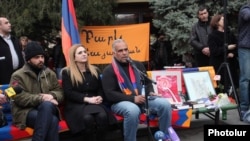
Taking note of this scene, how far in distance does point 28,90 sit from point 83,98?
661 mm

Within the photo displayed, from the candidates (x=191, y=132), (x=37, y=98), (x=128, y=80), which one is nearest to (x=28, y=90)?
(x=37, y=98)

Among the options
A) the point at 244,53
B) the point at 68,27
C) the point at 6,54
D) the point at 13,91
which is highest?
the point at 68,27

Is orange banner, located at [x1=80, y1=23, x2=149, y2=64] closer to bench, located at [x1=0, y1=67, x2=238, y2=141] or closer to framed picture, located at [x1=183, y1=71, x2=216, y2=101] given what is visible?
framed picture, located at [x1=183, y1=71, x2=216, y2=101]

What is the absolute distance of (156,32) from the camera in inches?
460

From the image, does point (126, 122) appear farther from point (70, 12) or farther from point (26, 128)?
point (70, 12)

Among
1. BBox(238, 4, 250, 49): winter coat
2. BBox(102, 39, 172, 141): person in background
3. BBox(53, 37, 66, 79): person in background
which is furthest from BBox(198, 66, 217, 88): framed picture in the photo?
BBox(53, 37, 66, 79): person in background

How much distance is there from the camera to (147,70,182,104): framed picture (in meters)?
6.08

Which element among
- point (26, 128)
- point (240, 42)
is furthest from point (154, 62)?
point (26, 128)

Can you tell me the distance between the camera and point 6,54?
19.0 feet

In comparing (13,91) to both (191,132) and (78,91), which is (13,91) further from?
(191,132)

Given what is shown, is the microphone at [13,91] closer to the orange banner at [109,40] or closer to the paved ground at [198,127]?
the paved ground at [198,127]

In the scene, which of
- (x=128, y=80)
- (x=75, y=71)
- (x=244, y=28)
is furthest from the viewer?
(x=244, y=28)

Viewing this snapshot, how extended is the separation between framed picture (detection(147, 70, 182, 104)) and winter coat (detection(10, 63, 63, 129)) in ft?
5.38

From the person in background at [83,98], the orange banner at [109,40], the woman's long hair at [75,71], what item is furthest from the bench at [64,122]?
the orange banner at [109,40]
